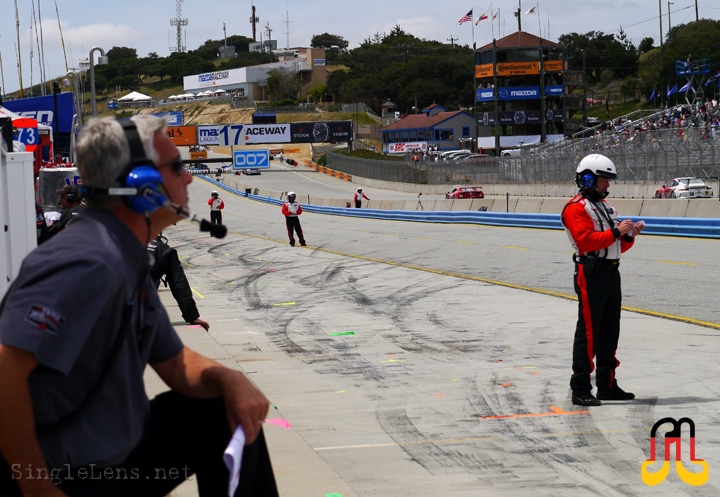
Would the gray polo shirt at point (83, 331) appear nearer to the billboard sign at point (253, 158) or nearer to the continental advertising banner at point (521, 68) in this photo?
the billboard sign at point (253, 158)

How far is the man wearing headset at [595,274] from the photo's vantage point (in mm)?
7301

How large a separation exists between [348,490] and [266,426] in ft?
5.30

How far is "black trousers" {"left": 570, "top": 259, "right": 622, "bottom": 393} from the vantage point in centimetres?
730

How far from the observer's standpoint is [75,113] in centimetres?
2730

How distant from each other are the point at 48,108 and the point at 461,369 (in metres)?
20.3

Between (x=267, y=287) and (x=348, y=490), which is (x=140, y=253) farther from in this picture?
(x=267, y=287)

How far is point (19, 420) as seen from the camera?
2455 mm

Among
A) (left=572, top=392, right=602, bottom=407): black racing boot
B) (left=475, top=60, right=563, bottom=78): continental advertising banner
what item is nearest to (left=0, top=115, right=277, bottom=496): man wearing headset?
(left=572, top=392, right=602, bottom=407): black racing boot

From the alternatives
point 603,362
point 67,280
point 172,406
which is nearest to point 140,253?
point 67,280

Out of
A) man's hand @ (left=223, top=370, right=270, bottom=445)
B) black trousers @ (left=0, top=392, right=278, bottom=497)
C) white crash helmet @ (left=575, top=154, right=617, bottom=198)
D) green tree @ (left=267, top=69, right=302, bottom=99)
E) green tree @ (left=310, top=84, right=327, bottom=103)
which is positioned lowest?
black trousers @ (left=0, top=392, right=278, bottom=497)

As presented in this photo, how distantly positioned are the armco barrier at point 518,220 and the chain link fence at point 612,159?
991cm

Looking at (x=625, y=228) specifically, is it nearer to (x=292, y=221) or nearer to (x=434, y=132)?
(x=292, y=221)

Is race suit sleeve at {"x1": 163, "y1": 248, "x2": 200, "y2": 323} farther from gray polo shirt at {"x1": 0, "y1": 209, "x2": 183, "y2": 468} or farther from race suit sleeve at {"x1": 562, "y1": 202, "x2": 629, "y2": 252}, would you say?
gray polo shirt at {"x1": 0, "y1": 209, "x2": 183, "y2": 468}

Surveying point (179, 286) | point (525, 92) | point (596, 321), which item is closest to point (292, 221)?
point (179, 286)
